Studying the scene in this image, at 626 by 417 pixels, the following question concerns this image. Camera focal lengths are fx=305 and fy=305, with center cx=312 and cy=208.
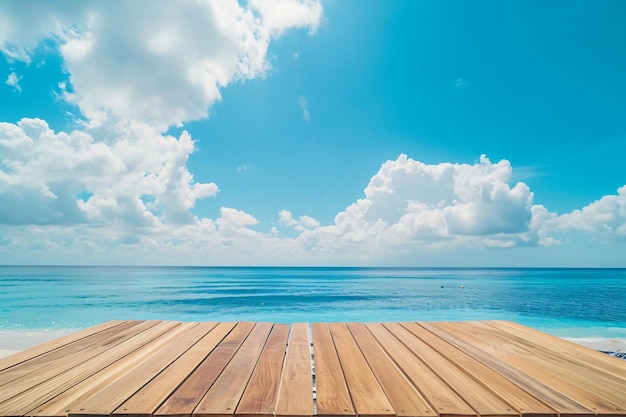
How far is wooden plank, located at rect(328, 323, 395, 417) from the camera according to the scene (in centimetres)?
180

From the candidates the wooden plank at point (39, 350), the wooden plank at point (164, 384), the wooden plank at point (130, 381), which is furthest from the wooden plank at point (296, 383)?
the wooden plank at point (39, 350)

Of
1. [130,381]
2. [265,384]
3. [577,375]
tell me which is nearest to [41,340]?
[130,381]

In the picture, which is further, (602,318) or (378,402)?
(602,318)

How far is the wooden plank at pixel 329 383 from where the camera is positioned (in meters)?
1.80

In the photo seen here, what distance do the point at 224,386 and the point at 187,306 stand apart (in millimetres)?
25728

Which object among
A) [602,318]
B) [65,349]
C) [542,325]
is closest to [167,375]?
[65,349]

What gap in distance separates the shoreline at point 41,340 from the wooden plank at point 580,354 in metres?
10.6

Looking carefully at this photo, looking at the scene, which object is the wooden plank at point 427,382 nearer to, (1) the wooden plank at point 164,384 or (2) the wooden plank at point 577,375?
(2) the wooden plank at point 577,375

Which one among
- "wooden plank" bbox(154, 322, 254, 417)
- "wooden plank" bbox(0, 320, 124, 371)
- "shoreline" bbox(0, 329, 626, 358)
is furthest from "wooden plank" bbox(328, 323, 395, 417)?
"shoreline" bbox(0, 329, 626, 358)

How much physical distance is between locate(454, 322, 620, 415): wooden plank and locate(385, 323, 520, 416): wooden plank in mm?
529

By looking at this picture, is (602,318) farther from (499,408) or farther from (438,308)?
(499,408)

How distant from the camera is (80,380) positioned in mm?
2264

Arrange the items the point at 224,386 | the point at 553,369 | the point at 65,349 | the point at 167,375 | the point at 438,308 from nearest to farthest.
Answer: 1. the point at 224,386
2. the point at 167,375
3. the point at 553,369
4. the point at 65,349
5. the point at 438,308

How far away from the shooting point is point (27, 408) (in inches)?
71.9
